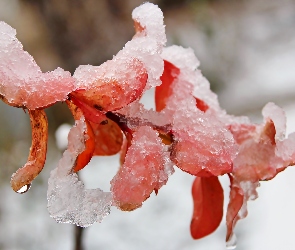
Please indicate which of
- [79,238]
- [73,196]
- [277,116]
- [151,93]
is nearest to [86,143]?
[73,196]

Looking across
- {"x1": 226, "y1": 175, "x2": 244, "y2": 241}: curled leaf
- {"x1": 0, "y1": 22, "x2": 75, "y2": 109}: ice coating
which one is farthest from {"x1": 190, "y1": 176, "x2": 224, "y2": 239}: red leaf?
{"x1": 0, "y1": 22, "x2": 75, "y2": 109}: ice coating

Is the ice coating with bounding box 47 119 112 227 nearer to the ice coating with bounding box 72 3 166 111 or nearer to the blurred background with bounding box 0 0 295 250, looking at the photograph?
the ice coating with bounding box 72 3 166 111

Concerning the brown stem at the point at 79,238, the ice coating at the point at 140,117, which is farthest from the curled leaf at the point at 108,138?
the brown stem at the point at 79,238

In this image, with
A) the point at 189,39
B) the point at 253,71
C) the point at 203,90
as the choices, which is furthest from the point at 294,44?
the point at 203,90

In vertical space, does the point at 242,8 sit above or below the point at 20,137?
above

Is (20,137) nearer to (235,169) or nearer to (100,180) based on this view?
(100,180)

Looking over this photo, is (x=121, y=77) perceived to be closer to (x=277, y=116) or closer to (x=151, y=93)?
(x=277, y=116)
